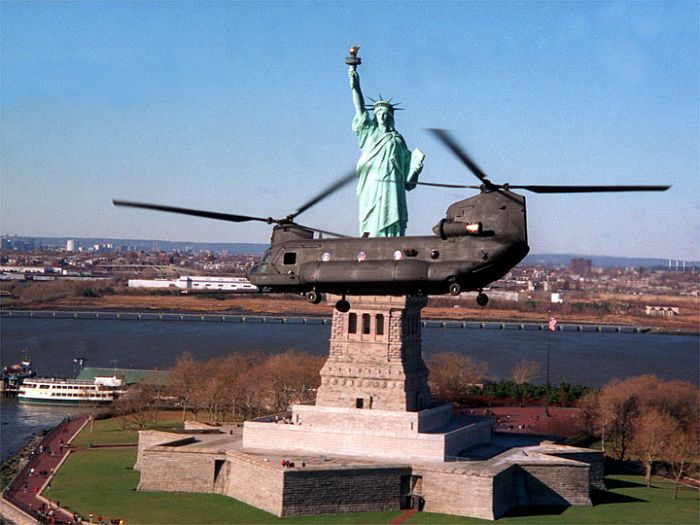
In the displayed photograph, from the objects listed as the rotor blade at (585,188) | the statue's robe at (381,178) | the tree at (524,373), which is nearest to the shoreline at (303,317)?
the tree at (524,373)

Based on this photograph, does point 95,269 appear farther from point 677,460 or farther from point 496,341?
point 677,460

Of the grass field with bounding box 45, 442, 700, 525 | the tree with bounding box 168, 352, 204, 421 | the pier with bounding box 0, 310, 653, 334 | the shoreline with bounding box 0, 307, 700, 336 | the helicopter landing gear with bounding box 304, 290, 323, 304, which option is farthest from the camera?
the pier with bounding box 0, 310, 653, 334

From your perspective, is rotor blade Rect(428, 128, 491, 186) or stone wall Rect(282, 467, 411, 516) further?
stone wall Rect(282, 467, 411, 516)

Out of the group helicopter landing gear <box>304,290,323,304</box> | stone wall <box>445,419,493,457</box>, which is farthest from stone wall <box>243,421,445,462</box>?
helicopter landing gear <box>304,290,323,304</box>

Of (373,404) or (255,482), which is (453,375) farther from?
(255,482)

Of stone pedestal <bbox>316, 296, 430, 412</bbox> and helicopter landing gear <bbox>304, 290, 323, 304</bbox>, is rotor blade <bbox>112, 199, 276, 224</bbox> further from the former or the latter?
stone pedestal <bbox>316, 296, 430, 412</bbox>

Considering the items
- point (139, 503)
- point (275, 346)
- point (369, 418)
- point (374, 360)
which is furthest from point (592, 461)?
point (275, 346)

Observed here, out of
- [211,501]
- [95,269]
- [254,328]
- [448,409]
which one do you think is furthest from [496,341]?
[211,501]
